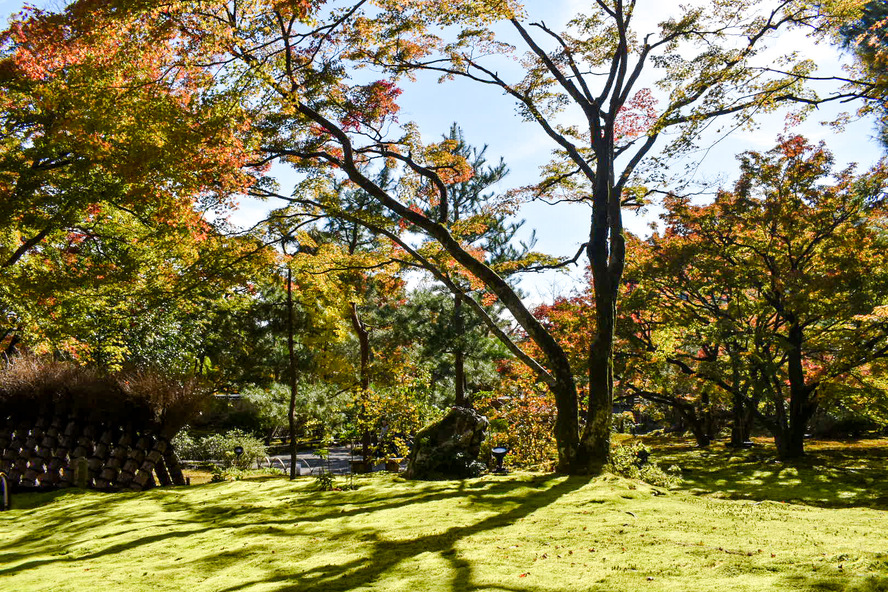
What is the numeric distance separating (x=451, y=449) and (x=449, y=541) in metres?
3.45

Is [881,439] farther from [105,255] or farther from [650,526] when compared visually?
[105,255]

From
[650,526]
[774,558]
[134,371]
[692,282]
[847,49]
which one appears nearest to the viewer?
[774,558]

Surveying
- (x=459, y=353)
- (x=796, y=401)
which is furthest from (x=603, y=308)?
(x=459, y=353)

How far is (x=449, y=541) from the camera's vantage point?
393 centimetres

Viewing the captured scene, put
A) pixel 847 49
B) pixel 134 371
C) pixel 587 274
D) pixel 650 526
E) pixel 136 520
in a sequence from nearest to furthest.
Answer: pixel 650 526 < pixel 136 520 < pixel 134 371 < pixel 847 49 < pixel 587 274

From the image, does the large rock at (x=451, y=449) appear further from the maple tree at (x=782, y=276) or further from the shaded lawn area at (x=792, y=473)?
the maple tree at (x=782, y=276)

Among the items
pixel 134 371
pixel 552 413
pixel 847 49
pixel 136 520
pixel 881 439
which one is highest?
pixel 847 49

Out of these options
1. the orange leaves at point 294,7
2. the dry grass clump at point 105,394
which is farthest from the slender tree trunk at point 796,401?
the dry grass clump at point 105,394

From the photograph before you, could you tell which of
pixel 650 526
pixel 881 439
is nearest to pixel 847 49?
pixel 881 439

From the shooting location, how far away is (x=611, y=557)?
3.28 metres

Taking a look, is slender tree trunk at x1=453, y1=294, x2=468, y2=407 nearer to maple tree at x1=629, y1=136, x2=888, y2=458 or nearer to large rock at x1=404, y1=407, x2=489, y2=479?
maple tree at x1=629, y1=136, x2=888, y2=458

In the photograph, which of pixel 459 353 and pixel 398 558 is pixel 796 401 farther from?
pixel 398 558

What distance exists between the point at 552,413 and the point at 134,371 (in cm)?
704

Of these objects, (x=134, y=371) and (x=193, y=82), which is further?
(x=134, y=371)
